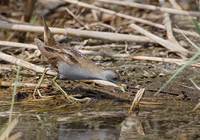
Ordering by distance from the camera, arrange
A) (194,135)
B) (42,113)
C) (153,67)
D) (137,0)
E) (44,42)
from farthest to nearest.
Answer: (137,0)
(153,67)
(44,42)
(42,113)
(194,135)

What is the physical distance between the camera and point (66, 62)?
3609mm

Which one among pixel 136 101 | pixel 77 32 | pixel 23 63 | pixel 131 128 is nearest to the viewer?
pixel 131 128

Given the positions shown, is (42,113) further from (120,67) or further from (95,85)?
(120,67)

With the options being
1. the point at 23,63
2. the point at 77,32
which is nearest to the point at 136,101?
the point at 23,63

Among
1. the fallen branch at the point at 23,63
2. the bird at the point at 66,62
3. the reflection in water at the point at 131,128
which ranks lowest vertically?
the fallen branch at the point at 23,63

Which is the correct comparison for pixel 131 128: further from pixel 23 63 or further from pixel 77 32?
pixel 77 32

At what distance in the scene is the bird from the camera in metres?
3.61

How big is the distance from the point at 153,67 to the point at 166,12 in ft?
2.27

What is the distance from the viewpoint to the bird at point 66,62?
361 centimetres

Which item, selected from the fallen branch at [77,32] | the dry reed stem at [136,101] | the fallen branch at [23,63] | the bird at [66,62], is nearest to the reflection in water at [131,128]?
the dry reed stem at [136,101]

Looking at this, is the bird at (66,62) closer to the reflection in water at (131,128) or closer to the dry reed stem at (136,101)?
the dry reed stem at (136,101)

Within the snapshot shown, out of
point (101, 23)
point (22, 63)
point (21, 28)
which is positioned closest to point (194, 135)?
point (22, 63)

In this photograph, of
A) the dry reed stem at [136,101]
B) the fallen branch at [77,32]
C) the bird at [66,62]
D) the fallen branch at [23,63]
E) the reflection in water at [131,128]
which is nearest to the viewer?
the reflection in water at [131,128]

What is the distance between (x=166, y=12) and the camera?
15.8ft
